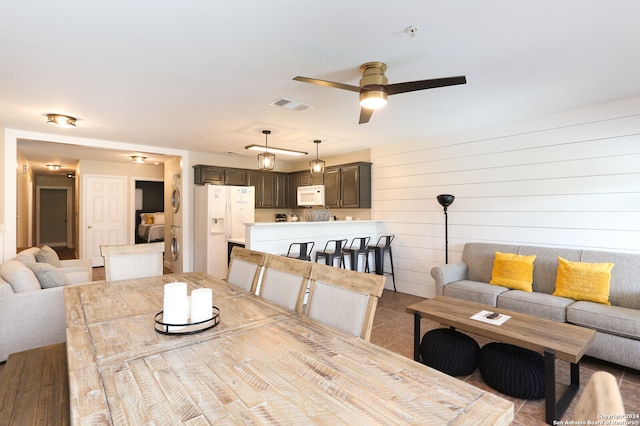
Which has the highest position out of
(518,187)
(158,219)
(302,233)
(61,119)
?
(61,119)

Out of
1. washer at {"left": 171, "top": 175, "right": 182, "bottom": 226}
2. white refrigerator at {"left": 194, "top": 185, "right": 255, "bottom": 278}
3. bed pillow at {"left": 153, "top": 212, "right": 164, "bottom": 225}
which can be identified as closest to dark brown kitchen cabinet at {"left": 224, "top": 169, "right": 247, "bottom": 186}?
white refrigerator at {"left": 194, "top": 185, "right": 255, "bottom": 278}

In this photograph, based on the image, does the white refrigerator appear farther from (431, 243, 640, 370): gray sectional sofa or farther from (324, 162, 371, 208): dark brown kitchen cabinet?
(431, 243, 640, 370): gray sectional sofa

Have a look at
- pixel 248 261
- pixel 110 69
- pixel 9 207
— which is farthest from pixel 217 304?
pixel 9 207

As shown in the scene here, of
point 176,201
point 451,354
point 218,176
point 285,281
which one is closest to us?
point 285,281

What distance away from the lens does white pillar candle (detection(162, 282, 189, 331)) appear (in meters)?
1.48

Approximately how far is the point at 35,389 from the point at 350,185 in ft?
15.9

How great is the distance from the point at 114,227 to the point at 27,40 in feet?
21.2

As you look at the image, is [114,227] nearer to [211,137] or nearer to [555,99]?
[211,137]

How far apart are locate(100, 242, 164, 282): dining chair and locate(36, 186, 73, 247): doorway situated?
10.3 meters

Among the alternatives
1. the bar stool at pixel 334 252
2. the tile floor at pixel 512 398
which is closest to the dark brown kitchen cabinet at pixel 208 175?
the bar stool at pixel 334 252

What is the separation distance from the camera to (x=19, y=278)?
9.33ft

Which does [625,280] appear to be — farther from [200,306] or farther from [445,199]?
[200,306]

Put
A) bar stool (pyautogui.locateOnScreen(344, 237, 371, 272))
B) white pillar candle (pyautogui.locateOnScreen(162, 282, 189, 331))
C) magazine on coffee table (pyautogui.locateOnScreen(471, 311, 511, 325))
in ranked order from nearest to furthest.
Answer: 1. white pillar candle (pyautogui.locateOnScreen(162, 282, 189, 331))
2. magazine on coffee table (pyautogui.locateOnScreen(471, 311, 511, 325))
3. bar stool (pyautogui.locateOnScreen(344, 237, 371, 272))

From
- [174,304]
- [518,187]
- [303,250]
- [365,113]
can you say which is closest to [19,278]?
[174,304]
